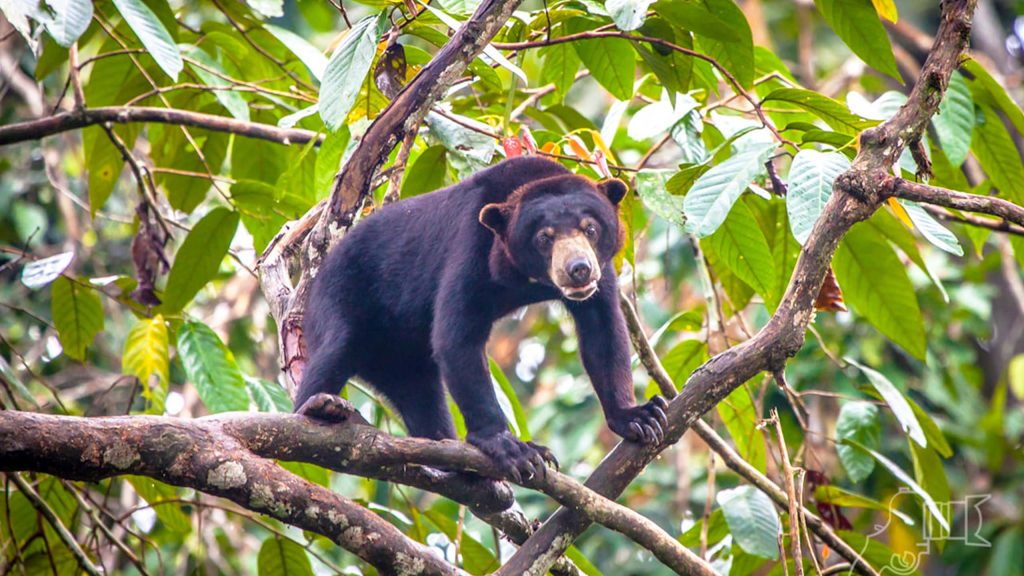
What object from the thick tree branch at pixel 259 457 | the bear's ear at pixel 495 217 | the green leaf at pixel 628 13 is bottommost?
the thick tree branch at pixel 259 457

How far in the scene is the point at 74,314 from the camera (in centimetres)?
466

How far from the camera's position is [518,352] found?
36.0ft

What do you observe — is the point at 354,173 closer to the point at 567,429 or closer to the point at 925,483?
the point at 925,483

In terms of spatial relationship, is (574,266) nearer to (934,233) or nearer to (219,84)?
(934,233)

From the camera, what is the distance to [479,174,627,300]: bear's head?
4.06 metres

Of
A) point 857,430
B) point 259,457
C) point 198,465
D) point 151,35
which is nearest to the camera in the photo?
point 198,465

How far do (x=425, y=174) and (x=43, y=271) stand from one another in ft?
5.41

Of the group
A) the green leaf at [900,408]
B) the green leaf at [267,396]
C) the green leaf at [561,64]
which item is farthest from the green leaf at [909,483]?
the green leaf at [267,396]

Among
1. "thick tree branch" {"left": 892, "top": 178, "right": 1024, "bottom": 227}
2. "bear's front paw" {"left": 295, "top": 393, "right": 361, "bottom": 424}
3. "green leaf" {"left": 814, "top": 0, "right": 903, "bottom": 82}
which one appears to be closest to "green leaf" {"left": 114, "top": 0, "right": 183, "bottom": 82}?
"bear's front paw" {"left": 295, "top": 393, "right": 361, "bottom": 424}

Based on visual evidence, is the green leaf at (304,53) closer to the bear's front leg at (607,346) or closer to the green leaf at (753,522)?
the bear's front leg at (607,346)

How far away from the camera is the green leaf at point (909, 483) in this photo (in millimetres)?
4074

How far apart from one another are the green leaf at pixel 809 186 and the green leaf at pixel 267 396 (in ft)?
7.82

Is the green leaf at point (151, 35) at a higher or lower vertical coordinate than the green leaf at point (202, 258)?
higher

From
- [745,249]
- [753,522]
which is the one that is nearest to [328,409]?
[745,249]
